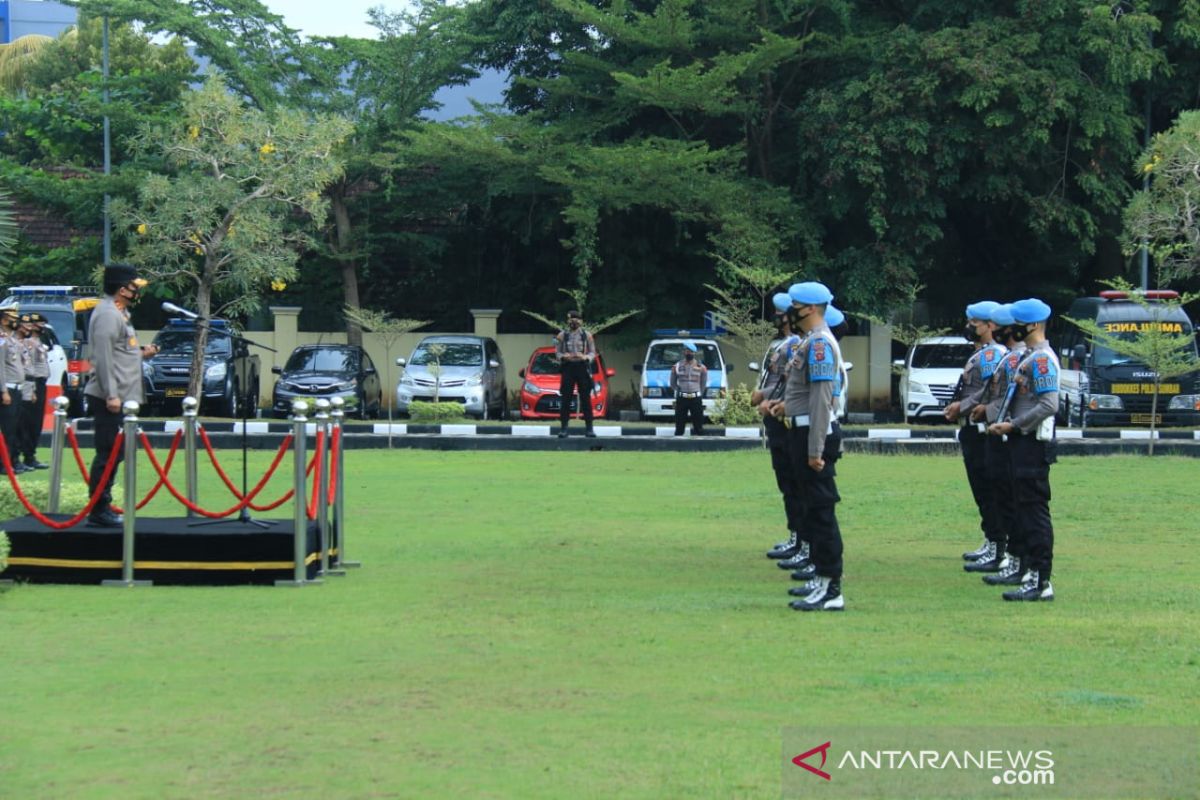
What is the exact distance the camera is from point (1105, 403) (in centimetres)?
2702

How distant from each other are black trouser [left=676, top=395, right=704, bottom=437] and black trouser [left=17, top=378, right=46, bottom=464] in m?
9.28

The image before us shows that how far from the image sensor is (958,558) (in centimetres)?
1196

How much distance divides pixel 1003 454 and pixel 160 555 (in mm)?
5749

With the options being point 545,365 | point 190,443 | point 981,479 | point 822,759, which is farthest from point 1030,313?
point 545,365

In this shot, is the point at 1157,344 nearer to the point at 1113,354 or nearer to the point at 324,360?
the point at 1113,354

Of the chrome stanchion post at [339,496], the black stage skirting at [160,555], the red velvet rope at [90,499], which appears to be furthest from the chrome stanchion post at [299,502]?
the red velvet rope at [90,499]

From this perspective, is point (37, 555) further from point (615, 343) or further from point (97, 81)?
point (97, 81)

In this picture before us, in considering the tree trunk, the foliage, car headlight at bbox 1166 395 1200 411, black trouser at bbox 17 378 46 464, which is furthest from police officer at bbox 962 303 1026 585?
the tree trunk

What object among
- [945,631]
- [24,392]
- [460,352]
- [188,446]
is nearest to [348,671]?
[945,631]

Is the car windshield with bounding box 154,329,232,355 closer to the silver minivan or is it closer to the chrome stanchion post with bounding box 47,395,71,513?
the silver minivan

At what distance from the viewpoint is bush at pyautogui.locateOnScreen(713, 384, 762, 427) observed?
26656 millimetres

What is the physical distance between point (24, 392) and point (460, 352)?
13186mm

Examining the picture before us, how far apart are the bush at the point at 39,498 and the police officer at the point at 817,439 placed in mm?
5365

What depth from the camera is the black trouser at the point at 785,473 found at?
37.1ft
